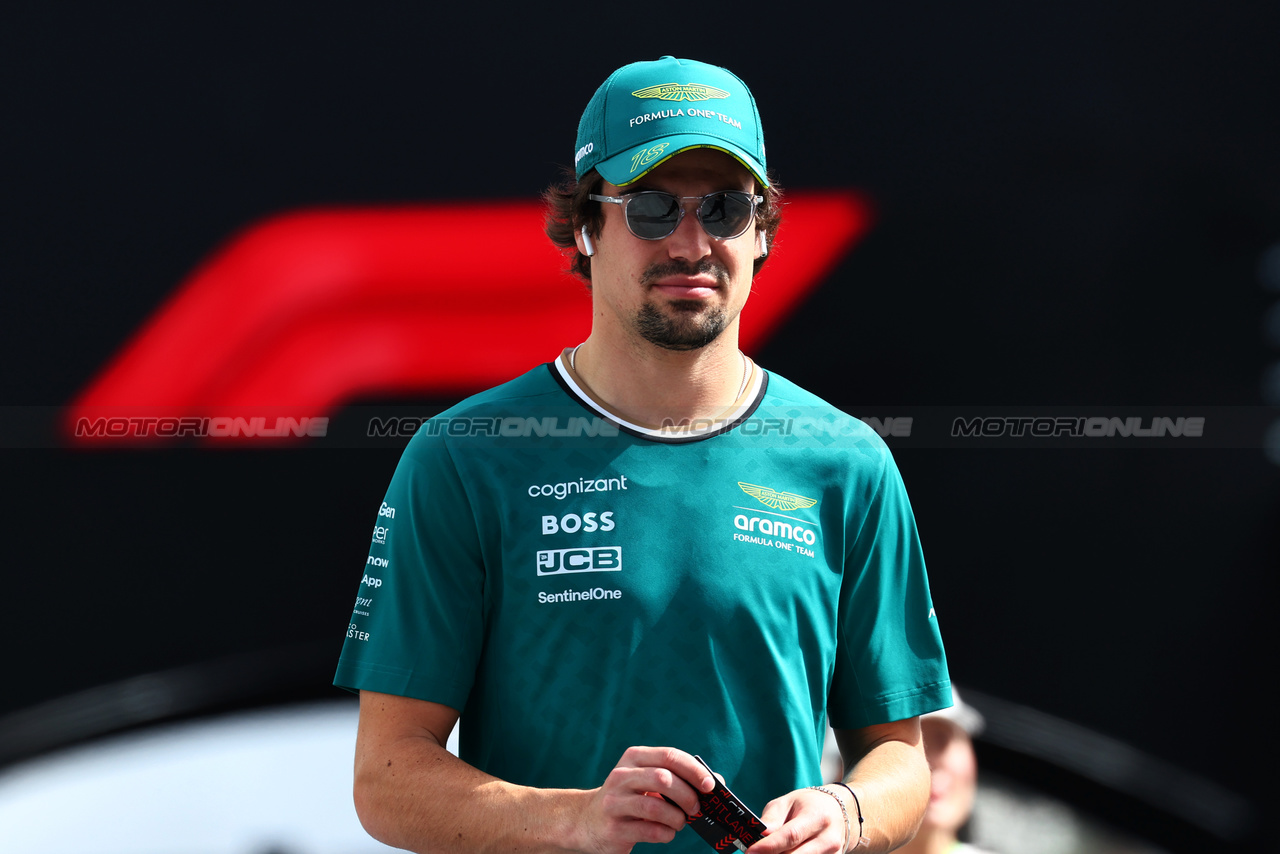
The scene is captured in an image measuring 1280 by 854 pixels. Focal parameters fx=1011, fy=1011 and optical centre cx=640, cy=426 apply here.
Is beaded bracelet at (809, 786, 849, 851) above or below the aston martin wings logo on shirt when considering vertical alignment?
below

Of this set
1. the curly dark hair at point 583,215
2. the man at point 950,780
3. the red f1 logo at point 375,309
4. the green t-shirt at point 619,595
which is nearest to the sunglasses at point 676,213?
the curly dark hair at point 583,215

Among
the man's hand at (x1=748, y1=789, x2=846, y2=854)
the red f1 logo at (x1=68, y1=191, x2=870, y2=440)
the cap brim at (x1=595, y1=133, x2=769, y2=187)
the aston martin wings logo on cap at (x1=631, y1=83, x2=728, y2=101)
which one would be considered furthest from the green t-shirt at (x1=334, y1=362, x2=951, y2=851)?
the red f1 logo at (x1=68, y1=191, x2=870, y2=440)

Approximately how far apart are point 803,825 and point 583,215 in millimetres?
1084

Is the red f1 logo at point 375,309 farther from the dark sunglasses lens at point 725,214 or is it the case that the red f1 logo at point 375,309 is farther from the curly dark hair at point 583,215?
the dark sunglasses lens at point 725,214

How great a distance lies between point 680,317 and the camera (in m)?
1.65

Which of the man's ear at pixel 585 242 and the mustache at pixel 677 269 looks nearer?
the mustache at pixel 677 269

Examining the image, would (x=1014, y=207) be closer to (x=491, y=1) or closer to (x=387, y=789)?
(x=491, y=1)

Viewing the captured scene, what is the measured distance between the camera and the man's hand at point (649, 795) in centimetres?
129

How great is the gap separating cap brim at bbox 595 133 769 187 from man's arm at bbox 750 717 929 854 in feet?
3.25

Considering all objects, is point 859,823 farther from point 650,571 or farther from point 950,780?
point 950,780

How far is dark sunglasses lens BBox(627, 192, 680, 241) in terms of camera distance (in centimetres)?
167

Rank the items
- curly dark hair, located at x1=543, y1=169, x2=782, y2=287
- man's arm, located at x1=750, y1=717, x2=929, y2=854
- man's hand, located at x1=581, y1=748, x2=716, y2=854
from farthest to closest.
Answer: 1. curly dark hair, located at x1=543, y1=169, x2=782, y2=287
2. man's arm, located at x1=750, y1=717, x2=929, y2=854
3. man's hand, located at x1=581, y1=748, x2=716, y2=854

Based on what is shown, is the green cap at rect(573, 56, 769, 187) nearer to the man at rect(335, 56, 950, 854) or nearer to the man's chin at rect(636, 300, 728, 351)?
the man at rect(335, 56, 950, 854)

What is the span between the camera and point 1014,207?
277 cm
